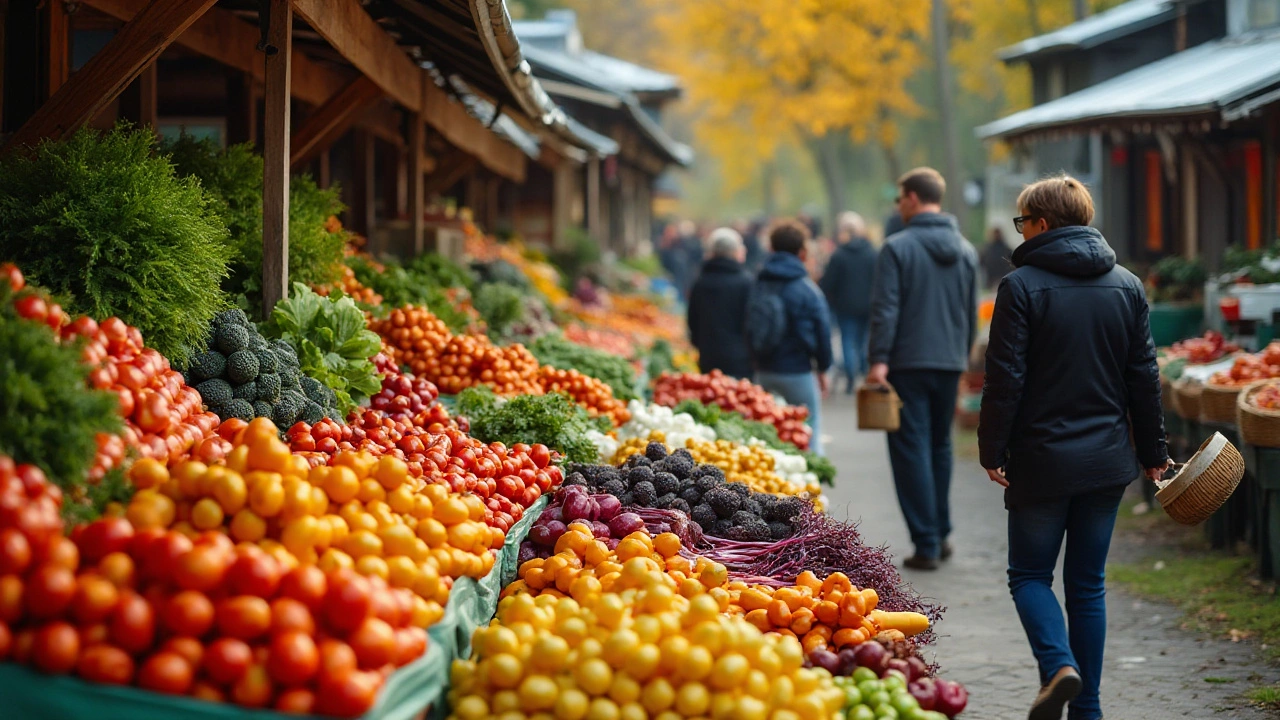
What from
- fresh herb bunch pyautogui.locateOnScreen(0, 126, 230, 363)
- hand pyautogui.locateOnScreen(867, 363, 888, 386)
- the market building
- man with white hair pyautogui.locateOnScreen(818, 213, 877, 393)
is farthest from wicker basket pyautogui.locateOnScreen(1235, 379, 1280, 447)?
man with white hair pyautogui.locateOnScreen(818, 213, 877, 393)

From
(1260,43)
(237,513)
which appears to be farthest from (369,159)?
(1260,43)

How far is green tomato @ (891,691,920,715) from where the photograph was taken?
12.8ft

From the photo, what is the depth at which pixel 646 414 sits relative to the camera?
7.73 m

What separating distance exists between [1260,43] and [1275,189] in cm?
337

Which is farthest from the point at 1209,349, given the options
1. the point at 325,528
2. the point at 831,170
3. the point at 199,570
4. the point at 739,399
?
the point at 831,170

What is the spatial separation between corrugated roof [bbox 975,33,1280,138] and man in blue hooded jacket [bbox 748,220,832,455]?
4.50 meters

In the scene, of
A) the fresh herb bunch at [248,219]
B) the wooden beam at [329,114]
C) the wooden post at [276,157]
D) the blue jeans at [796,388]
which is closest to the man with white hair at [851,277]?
the blue jeans at [796,388]

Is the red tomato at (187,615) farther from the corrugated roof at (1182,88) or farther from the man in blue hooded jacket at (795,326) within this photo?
the corrugated roof at (1182,88)

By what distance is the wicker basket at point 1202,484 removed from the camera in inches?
199

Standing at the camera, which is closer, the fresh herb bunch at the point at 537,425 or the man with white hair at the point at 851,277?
the fresh herb bunch at the point at 537,425

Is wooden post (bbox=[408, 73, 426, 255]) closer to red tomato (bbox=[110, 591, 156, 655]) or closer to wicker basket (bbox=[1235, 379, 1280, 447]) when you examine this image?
wicker basket (bbox=[1235, 379, 1280, 447])

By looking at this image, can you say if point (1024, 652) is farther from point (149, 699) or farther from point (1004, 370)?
point (149, 699)

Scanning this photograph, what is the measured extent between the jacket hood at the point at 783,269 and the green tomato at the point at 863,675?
215 inches

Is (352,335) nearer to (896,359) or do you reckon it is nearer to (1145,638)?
(896,359)
